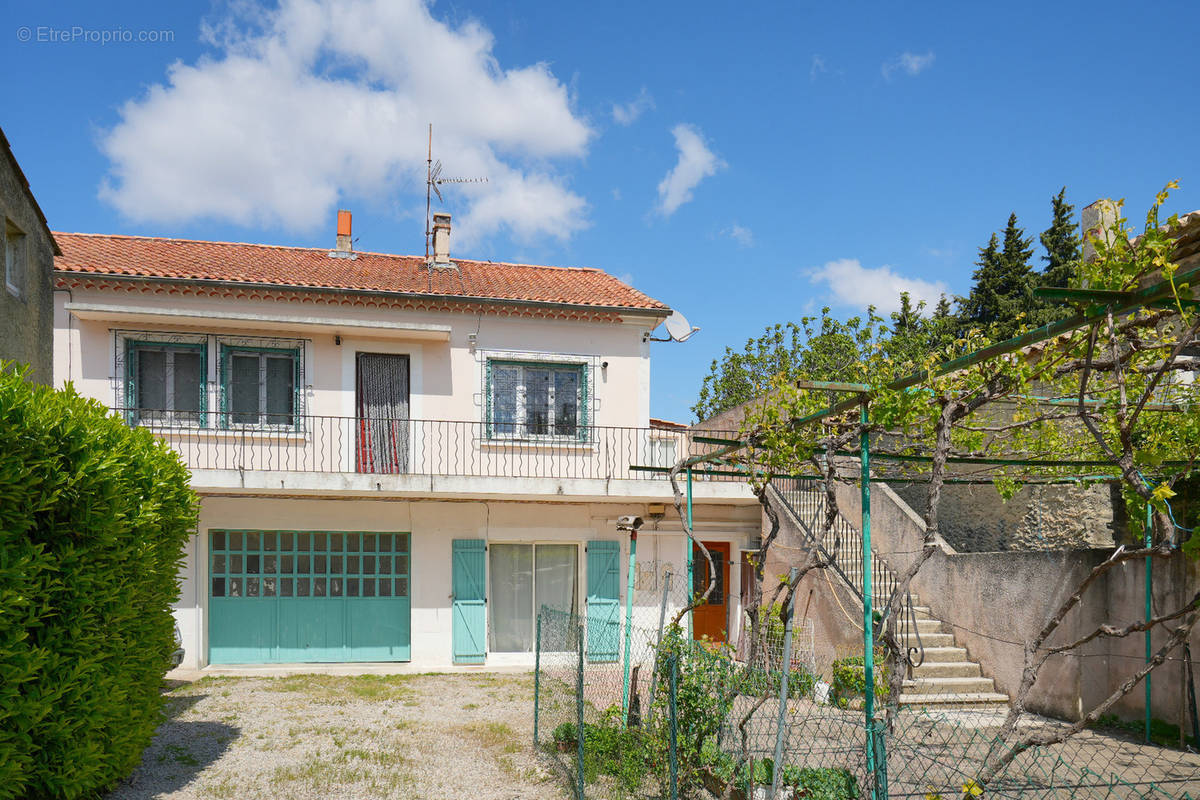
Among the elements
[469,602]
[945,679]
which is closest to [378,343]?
[469,602]

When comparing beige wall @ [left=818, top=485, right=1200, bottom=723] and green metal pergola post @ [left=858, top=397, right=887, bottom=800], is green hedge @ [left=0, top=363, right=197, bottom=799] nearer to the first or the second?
green metal pergola post @ [left=858, top=397, right=887, bottom=800]

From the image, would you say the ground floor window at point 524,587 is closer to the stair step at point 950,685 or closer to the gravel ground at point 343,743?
the gravel ground at point 343,743

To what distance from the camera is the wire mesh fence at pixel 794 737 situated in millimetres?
5688

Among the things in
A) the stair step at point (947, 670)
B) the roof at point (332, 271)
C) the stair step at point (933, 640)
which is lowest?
the stair step at point (947, 670)

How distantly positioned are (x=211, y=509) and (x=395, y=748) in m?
6.36

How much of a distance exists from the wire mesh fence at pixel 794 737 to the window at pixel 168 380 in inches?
259

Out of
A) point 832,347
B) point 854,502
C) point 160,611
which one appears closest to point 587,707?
point 160,611

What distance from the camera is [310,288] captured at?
13688 mm

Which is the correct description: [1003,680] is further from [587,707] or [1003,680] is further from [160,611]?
[160,611]

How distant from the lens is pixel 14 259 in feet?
30.9

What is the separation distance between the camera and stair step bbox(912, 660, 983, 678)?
11195mm

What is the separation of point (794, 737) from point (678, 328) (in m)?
7.78

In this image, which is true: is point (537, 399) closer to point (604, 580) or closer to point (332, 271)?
point (604, 580)

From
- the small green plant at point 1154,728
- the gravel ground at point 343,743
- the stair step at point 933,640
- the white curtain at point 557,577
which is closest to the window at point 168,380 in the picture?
the gravel ground at point 343,743
